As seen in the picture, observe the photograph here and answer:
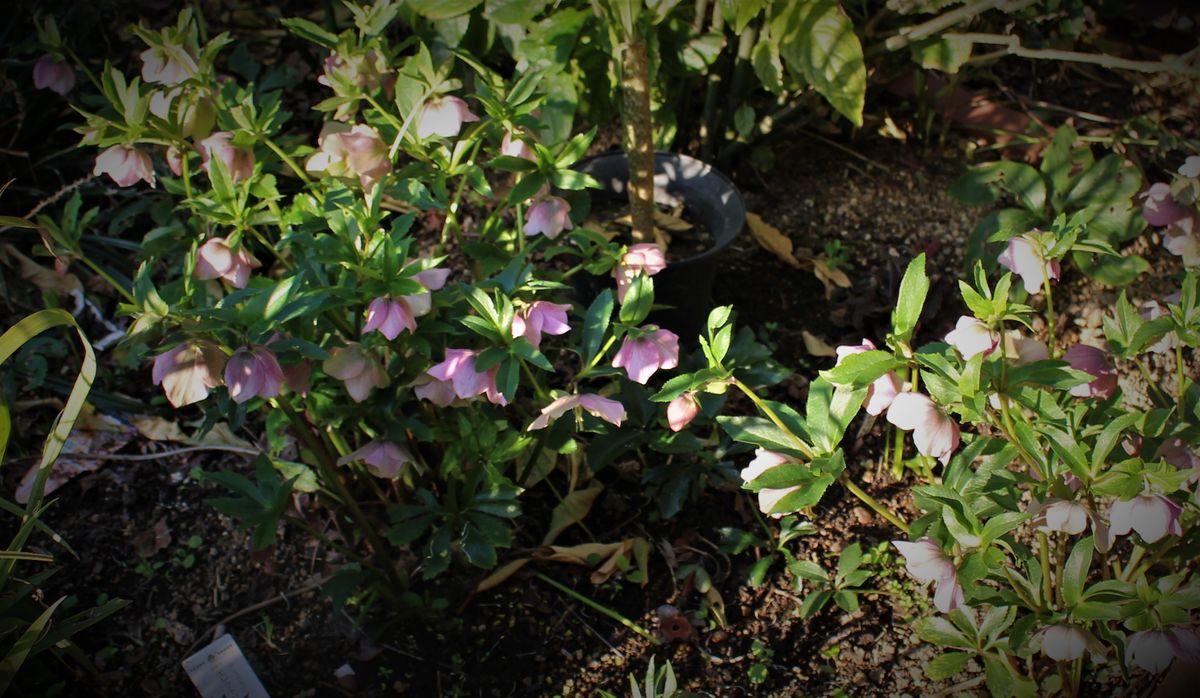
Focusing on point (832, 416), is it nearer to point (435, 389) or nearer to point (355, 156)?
point (435, 389)

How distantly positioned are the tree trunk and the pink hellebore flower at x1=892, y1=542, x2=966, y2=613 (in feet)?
2.35

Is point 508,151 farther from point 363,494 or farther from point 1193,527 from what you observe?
point 1193,527

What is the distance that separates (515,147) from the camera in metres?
1.17

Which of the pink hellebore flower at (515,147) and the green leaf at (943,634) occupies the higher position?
the pink hellebore flower at (515,147)

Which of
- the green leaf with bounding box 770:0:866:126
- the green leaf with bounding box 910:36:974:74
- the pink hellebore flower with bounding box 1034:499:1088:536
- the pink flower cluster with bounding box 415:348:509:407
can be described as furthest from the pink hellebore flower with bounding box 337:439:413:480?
the green leaf with bounding box 910:36:974:74

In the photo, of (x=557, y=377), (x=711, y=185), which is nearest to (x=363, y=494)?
(x=557, y=377)

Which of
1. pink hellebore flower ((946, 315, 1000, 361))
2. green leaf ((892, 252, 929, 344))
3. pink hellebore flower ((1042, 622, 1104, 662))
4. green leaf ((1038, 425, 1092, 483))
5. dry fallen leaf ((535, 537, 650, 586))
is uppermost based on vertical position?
green leaf ((892, 252, 929, 344))

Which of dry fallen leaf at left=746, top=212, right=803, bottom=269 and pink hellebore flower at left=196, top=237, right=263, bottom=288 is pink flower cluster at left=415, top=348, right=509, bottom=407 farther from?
dry fallen leaf at left=746, top=212, right=803, bottom=269

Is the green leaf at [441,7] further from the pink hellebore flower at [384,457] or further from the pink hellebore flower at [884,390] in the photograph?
the pink hellebore flower at [884,390]

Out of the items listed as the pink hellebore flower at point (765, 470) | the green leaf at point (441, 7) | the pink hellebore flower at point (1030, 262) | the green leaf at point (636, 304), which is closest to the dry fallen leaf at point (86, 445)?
the green leaf at point (441, 7)

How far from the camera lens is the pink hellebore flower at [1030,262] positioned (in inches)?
40.6

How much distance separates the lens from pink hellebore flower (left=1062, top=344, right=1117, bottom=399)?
107cm

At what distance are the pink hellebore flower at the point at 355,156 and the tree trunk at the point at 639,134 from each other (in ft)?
1.34

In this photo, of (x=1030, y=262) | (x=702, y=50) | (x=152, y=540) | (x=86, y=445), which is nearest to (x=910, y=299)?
(x=1030, y=262)
